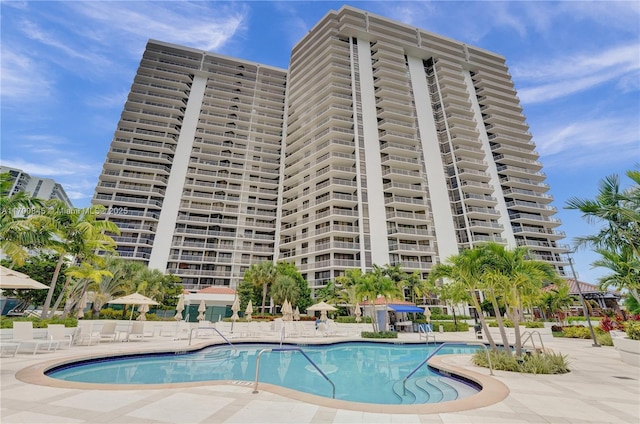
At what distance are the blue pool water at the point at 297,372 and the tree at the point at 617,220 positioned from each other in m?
8.52

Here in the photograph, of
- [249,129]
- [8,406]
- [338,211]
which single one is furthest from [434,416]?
[249,129]

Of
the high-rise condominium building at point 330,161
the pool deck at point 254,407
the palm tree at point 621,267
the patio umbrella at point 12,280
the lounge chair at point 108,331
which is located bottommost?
the pool deck at point 254,407

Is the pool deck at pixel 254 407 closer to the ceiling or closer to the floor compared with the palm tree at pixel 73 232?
closer to the floor

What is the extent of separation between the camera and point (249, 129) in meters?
57.4

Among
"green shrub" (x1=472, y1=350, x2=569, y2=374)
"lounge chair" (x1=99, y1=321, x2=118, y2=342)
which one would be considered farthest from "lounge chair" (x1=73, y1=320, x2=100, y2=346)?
"green shrub" (x1=472, y1=350, x2=569, y2=374)

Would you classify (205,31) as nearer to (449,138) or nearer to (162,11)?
(162,11)

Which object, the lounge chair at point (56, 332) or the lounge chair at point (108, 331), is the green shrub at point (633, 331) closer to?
the lounge chair at point (56, 332)

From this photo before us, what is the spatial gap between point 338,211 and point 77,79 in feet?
106

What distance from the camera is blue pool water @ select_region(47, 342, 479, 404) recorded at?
8.34 m

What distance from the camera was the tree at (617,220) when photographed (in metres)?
10.2

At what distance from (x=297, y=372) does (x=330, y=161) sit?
3627 cm

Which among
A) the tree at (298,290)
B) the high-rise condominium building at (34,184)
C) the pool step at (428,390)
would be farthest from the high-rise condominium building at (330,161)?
the high-rise condominium building at (34,184)

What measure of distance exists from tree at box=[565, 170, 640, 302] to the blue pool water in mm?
8516

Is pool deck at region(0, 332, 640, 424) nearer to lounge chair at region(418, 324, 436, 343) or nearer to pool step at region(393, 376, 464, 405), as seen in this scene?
pool step at region(393, 376, 464, 405)
